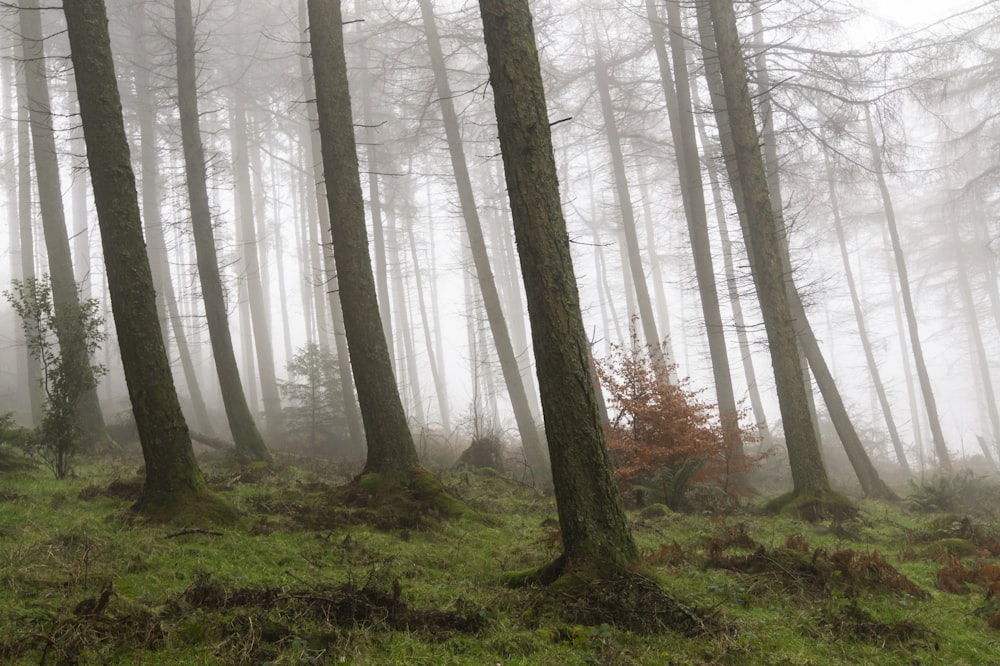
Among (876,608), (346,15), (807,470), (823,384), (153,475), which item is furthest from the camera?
(346,15)

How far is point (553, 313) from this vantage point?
516 cm

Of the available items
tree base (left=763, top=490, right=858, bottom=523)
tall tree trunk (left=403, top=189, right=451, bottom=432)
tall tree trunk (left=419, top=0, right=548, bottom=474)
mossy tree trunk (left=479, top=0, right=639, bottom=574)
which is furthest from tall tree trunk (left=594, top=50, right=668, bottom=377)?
mossy tree trunk (left=479, top=0, right=639, bottom=574)

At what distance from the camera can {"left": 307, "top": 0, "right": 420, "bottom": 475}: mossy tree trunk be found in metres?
8.34

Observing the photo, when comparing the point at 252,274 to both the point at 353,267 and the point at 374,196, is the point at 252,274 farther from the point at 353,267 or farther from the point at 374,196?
the point at 353,267

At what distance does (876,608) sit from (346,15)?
74.5 feet

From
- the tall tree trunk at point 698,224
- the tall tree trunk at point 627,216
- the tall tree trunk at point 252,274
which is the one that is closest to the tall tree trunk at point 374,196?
the tall tree trunk at point 252,274

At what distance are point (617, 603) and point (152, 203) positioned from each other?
69.3ft

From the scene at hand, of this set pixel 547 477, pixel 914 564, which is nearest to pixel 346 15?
pixel 547 477

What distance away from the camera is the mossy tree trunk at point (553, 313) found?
197 inches

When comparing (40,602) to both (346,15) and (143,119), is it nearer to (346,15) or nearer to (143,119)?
(143,119)

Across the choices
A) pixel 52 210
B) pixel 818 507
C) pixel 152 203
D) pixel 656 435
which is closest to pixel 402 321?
pixel 152 203

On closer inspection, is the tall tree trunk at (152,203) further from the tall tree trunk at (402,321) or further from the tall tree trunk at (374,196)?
the tall tree trunk at (402,321)

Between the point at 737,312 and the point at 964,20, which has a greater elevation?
the point at 964,20

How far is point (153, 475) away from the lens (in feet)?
21.5
